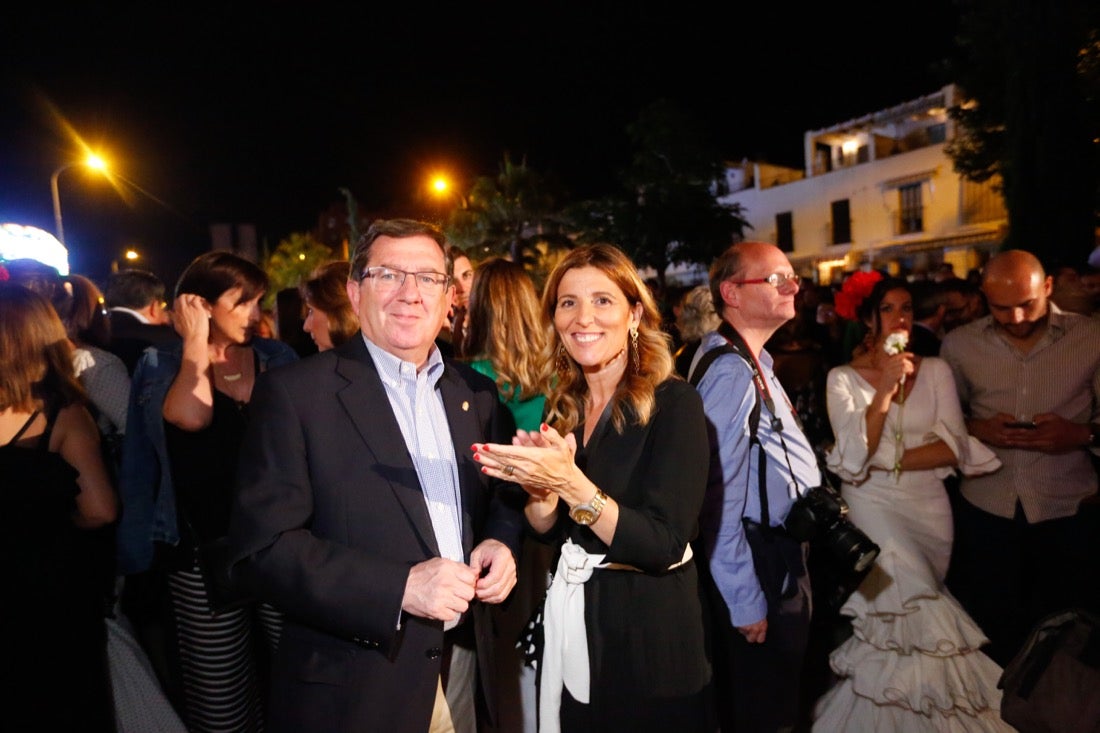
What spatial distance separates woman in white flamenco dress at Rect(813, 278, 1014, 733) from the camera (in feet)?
10.1

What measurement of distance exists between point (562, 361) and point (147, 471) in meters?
2.00

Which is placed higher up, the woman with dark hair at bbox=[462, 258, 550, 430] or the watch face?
the woman with dark hair at bbox=[462, 258, 550, 430]

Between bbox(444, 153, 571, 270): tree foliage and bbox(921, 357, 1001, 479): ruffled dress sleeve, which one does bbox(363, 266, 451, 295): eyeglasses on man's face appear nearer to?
bbox(921, 357, 1001, 479): ruffled dress sleeve

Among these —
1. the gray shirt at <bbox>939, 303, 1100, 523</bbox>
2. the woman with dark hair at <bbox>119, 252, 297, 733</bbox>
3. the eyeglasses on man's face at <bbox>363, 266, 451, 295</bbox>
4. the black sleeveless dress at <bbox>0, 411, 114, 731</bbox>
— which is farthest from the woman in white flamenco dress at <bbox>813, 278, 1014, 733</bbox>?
the black sleeveless dress at <bbox>0, 411, 114, 731</bbox>

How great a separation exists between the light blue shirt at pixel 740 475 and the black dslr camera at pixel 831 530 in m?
0.15

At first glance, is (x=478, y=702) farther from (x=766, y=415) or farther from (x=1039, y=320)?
(x=1039, y=320)

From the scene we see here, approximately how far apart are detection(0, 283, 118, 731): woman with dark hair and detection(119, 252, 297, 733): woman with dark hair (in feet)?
0.64

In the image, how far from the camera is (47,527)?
2.48 m

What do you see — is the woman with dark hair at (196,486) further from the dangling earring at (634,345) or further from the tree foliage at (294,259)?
the tree foliage at (294,259)

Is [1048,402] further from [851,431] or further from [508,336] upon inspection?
[508,336]

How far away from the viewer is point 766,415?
2764mm

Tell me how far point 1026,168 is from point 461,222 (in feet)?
63.4

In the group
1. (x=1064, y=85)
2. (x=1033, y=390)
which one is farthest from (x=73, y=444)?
(x=1064, y=85)

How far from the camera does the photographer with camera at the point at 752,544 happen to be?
2.51 metres
